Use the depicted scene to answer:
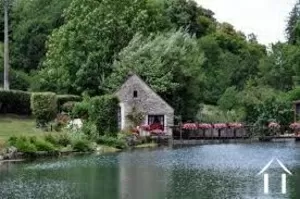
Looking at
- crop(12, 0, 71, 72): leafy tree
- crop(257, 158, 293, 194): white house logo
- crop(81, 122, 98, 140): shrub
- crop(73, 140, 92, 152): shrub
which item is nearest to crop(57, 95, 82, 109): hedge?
crop(81, 122, 98, 140): shrub

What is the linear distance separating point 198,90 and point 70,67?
448 inches

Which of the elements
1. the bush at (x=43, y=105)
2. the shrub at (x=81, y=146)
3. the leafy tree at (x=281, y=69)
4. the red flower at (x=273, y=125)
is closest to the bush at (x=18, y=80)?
the bush at (x=43, y=105)

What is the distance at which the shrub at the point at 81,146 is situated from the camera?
44.8 metres

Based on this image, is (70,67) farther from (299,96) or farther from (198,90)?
(299,96)

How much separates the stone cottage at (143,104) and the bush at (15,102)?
7.31 meters

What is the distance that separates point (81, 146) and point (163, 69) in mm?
19957

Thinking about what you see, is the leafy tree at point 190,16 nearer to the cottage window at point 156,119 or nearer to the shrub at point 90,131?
the cottage window at point 156,119

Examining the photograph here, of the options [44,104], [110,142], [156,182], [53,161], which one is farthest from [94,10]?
[156,182]

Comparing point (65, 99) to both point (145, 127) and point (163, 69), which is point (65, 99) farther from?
point (145, 127)

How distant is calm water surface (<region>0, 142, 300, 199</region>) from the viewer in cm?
2497

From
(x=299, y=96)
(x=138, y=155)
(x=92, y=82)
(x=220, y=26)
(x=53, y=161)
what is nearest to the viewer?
(x=53, y=161)

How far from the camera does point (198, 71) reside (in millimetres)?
67500

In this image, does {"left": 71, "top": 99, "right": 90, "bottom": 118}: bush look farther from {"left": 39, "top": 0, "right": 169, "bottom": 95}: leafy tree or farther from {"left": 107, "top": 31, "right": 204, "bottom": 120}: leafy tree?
{"left": 39, "top": 0, "right": 169, "bottom": 95}: leafy tree

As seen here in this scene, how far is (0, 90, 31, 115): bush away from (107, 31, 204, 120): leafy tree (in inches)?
299
